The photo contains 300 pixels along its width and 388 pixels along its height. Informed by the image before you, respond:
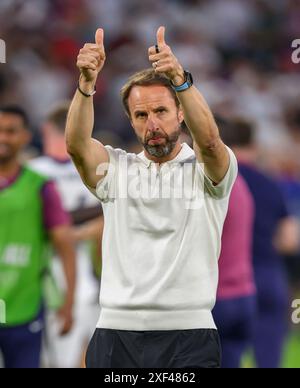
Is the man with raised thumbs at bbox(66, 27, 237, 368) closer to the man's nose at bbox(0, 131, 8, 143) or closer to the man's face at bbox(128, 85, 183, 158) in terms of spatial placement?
the man's face at bbox(128, 85, 183, 158)

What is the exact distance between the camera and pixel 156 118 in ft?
14.6

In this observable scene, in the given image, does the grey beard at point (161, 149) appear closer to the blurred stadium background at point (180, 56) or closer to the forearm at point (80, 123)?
the forearm at point (80, 123)

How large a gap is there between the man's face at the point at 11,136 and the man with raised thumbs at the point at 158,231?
228cm

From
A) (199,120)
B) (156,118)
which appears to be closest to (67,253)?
(156,118)

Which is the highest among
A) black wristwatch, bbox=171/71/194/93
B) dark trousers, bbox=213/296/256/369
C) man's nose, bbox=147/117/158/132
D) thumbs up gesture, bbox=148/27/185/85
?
thumbs up gesture, bbox=148/27/185/85

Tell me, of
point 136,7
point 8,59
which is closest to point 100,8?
point 136,7

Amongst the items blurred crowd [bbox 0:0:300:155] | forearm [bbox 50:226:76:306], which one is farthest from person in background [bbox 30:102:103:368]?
blurred crowd [bbox 0:0:300:155]

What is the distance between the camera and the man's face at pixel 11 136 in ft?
22.1

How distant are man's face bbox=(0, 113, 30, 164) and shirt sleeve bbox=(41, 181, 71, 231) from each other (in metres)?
0.27

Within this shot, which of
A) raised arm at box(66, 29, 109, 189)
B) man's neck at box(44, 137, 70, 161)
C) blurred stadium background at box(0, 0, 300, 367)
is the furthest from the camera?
blurred stadium background at box(0, 0, 300, 367)

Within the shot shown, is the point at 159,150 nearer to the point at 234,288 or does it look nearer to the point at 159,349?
the point at 159,349

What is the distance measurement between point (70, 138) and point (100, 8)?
403 inches

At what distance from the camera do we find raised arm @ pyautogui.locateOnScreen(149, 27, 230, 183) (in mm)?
4195

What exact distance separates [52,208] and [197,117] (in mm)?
2571
